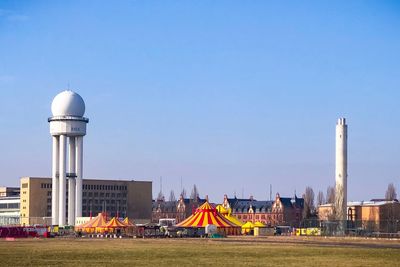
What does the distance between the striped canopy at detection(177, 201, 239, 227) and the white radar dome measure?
42.8 meters

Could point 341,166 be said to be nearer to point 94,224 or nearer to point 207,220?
point 207,220

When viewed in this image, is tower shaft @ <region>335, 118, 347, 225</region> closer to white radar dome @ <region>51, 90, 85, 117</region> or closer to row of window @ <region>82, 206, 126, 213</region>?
white radar dome @ <region>51, 90, 85, 117</region>

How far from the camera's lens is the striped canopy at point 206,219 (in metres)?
123

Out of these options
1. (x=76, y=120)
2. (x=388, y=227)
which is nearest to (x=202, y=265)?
(x=388, y=227)

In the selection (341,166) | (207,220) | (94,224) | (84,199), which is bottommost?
(94,224)

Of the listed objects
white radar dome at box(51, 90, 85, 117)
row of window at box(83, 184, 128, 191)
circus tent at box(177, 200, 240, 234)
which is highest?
white radar dome at box(51, 90, 85, 117)

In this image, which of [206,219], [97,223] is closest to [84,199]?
[97,223]

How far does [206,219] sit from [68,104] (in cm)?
4712

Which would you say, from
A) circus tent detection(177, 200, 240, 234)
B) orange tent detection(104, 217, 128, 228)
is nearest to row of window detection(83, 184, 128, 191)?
orange tent detection(104, 217, 128, 228)

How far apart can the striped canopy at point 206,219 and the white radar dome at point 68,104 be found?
42.8 m

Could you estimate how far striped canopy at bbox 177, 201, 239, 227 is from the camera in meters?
123

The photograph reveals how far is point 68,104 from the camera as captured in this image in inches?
6275

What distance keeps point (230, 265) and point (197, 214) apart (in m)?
80.5

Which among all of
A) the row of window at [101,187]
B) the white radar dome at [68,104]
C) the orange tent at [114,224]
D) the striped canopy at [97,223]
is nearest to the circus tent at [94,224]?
the striped canopy at [97,223]
